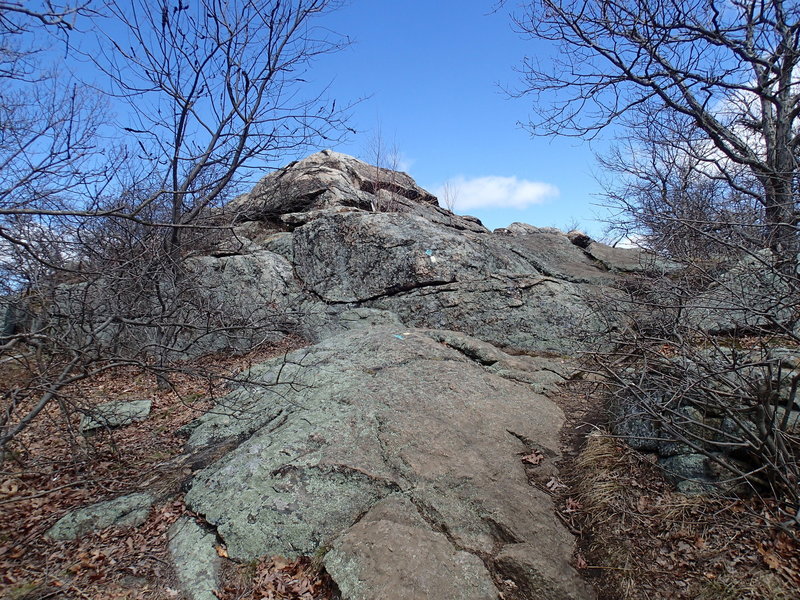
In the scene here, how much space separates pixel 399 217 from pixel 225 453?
19.2 ft

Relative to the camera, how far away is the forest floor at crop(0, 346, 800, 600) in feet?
9.59

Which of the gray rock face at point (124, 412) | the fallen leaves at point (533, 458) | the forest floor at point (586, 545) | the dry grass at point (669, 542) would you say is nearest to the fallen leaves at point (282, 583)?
the forest floor at point (586, 545)

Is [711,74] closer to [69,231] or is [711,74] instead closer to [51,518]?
[69,231]

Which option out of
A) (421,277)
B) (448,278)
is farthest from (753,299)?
(421,277)

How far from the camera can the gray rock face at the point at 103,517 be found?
11.7 feet

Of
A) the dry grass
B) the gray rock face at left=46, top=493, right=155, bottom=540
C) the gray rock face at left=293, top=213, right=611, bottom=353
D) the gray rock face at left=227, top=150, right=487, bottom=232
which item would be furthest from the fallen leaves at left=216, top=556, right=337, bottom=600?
the gray rock face at left=227, top=150, right=487, bottom=232

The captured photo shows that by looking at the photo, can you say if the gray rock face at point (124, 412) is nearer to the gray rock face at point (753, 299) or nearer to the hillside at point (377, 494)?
the hillside at point (377, 494)

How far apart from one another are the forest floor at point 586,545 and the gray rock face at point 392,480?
0.65ft

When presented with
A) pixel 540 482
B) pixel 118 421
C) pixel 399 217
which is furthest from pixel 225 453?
pixel 399 217

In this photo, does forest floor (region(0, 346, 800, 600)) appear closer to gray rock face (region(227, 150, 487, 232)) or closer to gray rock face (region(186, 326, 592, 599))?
gray rock face (region(186, 326, 592, 599))

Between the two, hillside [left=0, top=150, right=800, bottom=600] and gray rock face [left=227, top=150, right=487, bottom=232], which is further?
gray rock face [left=227, top=150, right=487, bottom=232]

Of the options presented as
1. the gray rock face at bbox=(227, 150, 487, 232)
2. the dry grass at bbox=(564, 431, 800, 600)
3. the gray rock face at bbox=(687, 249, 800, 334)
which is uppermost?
the gray rock face at bbox=(227, 150, 487, 232)

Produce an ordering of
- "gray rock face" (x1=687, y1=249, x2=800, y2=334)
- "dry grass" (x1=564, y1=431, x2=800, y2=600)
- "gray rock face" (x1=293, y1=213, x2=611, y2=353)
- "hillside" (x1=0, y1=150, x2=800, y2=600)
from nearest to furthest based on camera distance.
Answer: "dry grass" (x1=564, y1=431, x2=800, y2=600) < "hillside" (x1=0, y1=150, x2=800, y2=600) < "gray rock face" (x1=687, y1=249, x2=800, y2=334) < "gray rock face" (x1=293, y1=213, x2=611, y2=353)

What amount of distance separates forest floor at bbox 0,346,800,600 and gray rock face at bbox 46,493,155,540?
7 cm
